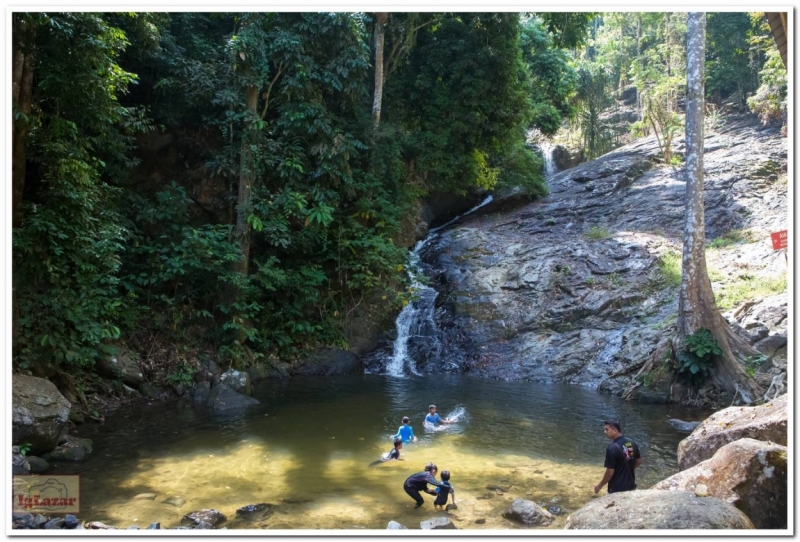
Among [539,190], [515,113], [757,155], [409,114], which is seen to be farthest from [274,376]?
[757,155]

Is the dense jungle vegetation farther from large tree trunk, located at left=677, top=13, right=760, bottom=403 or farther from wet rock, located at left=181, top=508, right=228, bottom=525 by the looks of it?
large tree trunk, located at left=677, top=13, right=760, bottom=403

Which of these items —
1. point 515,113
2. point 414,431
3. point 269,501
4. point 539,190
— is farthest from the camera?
point 539,190

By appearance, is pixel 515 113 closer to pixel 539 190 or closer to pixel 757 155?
pixel 539 190

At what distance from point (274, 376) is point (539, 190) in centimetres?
1470

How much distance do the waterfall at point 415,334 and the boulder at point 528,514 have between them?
890cm

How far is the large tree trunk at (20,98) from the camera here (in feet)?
27.6

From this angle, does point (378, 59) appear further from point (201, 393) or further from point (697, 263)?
point (201, 393)

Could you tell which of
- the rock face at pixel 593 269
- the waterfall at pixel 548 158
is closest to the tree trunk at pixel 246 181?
the rock face at pixel 593 269

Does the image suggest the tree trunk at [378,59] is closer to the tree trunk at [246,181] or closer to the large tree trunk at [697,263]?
the tree trunk at [246,181]

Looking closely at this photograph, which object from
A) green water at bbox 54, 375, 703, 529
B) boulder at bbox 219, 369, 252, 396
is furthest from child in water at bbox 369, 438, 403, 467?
boulder at bbox 219, 369, 252, 396

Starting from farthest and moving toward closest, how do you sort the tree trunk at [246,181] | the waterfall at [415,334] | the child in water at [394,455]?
the waterfall at [415,334] < the tree trunk at [246,181] < the child in water at [394,455]

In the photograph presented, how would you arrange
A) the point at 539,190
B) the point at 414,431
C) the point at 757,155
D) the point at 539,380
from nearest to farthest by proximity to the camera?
the point at 414,431 → the point at 539,380 → the point at 757,155 → the point at 539,190

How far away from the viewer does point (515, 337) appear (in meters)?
15.5

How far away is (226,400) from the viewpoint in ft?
36.6
